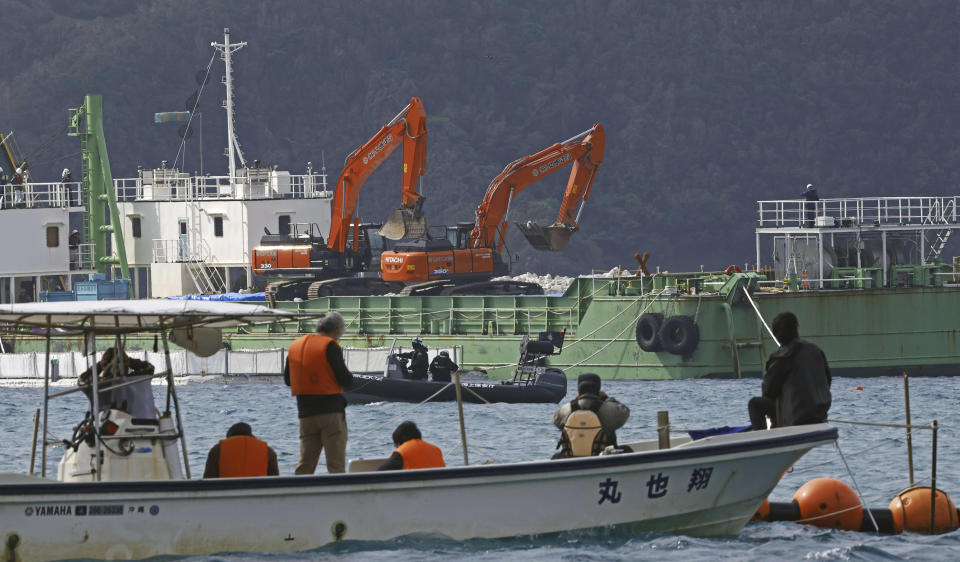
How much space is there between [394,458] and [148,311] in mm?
2421

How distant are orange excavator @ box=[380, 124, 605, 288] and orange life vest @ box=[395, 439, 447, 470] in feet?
91.7

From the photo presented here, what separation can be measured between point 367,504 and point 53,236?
108 ft

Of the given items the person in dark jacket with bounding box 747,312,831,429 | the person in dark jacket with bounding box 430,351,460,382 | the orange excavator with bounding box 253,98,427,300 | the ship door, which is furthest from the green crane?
the person in dark jacket with bounding box 747,312,831,429

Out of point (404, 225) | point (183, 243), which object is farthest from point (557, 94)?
point (404, 225)

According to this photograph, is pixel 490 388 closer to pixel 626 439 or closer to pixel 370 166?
pixel 626 439

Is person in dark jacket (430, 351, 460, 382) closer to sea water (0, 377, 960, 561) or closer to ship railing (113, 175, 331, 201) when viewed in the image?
sea water (0, 377, 960, 561)

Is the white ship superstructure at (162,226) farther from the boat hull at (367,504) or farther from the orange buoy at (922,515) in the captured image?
the orange buoy at (922,515)

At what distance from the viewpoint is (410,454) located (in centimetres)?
1435

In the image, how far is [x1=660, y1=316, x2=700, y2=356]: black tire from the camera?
37625 millimetres

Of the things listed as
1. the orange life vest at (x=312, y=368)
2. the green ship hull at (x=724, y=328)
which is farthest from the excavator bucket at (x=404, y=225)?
the orange life vest at (x=312, y=368)

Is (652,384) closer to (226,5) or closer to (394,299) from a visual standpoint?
(394,299)

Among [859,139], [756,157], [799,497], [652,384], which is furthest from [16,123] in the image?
[799,497]

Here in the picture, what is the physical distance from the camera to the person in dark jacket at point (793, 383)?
14398 mm

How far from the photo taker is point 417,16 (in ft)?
382
